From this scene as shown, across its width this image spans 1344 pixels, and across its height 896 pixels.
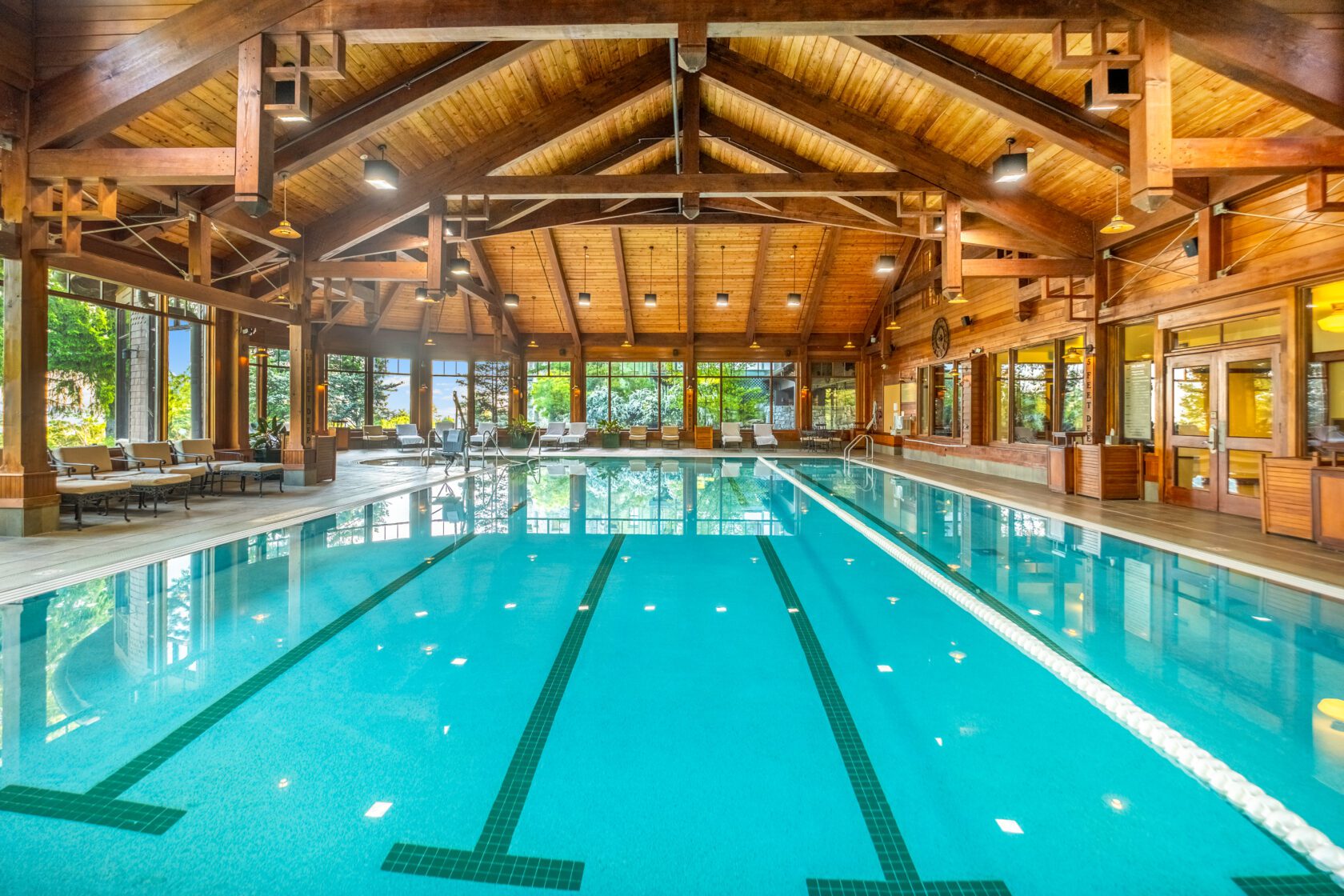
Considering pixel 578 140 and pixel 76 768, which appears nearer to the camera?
pixel 76 768

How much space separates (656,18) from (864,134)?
13.3ft

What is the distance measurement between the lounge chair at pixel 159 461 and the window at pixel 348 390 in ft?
32.3

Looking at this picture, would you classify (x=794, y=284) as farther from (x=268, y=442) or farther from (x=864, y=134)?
(x=268, y=442)

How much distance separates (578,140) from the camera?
34.0 ft

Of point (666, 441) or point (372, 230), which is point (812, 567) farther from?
point (666, 441)

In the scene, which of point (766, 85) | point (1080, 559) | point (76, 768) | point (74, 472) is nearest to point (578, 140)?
point (766, 85)

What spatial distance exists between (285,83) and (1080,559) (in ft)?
24.5

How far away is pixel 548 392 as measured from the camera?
20.3 m

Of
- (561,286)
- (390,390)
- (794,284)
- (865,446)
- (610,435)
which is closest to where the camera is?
(561,286)

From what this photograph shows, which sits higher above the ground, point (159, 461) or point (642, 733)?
point (159, 461)

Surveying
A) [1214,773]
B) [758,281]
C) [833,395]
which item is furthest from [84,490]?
[833,395]

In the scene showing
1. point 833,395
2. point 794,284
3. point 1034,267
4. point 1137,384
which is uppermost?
point 794,284

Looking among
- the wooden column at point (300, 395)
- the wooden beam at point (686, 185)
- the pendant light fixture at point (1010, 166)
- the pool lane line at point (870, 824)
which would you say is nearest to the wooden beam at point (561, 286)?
the wooden beam at point (686, 185)

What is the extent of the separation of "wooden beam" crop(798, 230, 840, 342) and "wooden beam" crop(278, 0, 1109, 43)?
910 cm
